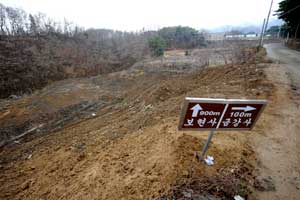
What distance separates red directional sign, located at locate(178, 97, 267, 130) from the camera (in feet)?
5.82

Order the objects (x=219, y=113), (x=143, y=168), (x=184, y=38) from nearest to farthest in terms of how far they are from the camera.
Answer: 1. (x=219, y=113)
2. (x=143, y=168)
3. (x=184, y=38)

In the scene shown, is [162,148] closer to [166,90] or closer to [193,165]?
[193,165]

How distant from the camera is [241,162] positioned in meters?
2.67

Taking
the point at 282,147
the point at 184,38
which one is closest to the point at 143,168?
the point at 282,147

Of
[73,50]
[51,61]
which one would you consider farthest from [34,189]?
[73,50]

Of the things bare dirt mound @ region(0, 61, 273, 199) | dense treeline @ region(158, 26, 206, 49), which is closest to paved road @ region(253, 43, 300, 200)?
bare dirt mound @ region(0, 61, 273, 199)

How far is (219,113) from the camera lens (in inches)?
75.0

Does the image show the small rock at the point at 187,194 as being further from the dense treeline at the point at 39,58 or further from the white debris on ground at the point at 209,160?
the dense treeline at the point at 39,58

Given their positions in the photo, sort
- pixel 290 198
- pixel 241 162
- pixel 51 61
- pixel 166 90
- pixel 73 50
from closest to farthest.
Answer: pixel 290 198 < pixel 241 162 < pixel 166 90 < pixel 51 61 < pixel 73 50

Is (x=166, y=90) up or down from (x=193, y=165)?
down

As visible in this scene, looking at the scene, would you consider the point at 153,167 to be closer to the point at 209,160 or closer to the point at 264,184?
the point at 209,160

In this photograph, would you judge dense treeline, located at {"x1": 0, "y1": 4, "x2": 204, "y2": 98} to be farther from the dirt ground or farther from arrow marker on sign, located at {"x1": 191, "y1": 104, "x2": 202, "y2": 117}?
arrow marker on sign, located at {"x1": 191, "y1": 104, "x2": 202, "y2": 117}

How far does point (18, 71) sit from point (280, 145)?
21.5 metres

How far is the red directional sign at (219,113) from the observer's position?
1.77m
